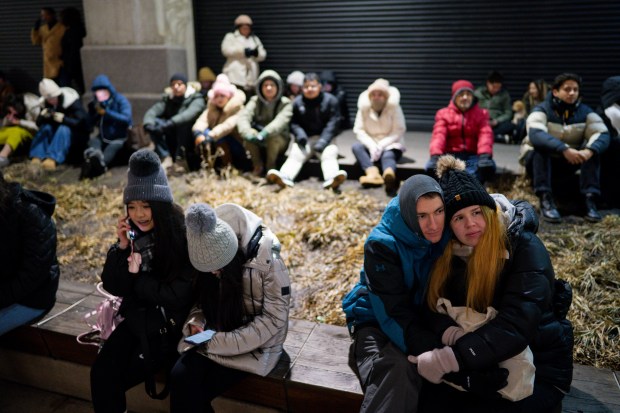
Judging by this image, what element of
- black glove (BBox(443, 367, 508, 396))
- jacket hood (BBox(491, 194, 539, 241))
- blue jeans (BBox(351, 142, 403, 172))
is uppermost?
jacket hood (BBox(491, 194, 539, 241))

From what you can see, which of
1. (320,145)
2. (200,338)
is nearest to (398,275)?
(200,338)

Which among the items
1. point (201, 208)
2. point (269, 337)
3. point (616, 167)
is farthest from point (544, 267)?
point (616, 167)

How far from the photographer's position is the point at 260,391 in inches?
114

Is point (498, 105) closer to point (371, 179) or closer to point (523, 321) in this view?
point (371, 179)

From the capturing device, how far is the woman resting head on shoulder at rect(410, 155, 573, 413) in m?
2.27

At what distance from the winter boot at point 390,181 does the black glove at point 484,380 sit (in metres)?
3.66

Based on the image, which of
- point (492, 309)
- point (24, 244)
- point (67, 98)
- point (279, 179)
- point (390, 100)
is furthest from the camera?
point (67, 98)

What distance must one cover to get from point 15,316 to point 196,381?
1.66m

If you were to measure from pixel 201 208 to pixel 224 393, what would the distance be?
1.26m

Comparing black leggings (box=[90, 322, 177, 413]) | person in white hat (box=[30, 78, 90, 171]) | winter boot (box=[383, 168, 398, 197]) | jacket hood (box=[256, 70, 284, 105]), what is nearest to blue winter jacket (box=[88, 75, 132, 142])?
person in white hat (box=[30, 78, 90, 171])

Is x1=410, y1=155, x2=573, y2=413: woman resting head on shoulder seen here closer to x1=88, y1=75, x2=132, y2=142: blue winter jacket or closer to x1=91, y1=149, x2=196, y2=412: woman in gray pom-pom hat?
x1=91, y1=149, x2=196, y2=412: woman in gray pom-pom hat

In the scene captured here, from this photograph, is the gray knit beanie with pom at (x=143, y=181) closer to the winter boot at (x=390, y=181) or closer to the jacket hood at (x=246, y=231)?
the jacket hood at (x=246, y=231)

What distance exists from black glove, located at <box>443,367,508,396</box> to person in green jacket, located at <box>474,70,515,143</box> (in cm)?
607

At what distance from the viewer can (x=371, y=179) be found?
6.05 meters
